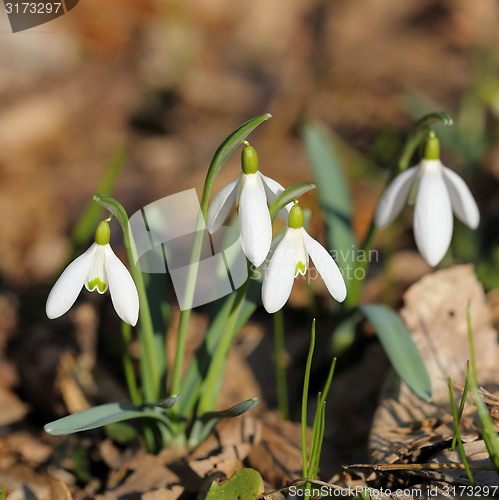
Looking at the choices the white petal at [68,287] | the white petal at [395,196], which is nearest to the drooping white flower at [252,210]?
the white petal at [68,287]

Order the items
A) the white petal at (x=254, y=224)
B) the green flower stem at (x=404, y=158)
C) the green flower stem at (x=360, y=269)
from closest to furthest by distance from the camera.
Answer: the white petal at (x=254, y=224) < the green flower stem at (x=404, y=158) < the green flower stem at (x=360, y=269)

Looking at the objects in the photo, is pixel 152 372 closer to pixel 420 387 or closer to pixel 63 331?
pixel 420 387

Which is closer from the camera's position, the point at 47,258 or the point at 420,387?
the point at 420,387

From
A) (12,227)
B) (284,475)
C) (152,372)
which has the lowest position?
(284,475)

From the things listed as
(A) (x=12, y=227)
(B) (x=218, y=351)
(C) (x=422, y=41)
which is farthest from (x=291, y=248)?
(C) (x=422, y=41)

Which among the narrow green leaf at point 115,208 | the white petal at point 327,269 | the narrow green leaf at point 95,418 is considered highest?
the narrow green leaf at point 115,208

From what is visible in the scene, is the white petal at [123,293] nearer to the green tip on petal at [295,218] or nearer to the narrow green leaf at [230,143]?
the narrow green leaf at [230,143]
